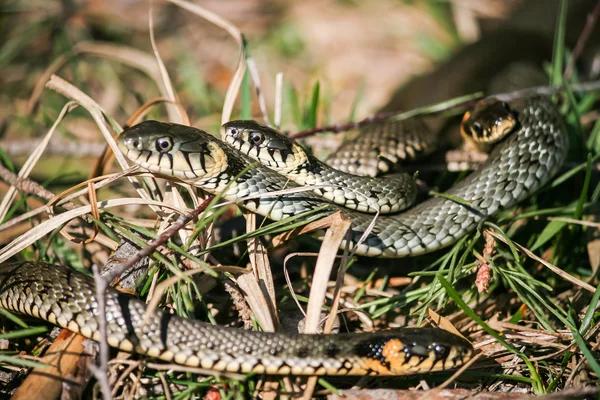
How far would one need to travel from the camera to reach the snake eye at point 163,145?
3262mm

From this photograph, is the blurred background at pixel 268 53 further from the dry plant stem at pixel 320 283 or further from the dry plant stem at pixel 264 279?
the dry plant stem at pixel 320 283

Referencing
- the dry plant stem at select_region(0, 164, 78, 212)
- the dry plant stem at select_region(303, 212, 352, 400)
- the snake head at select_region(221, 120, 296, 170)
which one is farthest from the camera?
the dry plant stem at select_region(0, 164, 78, 212)

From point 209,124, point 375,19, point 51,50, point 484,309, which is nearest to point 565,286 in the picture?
point 484,309

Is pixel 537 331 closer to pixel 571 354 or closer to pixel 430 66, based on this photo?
pixel 571 354

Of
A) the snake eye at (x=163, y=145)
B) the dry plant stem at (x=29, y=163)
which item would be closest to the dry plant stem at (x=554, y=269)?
the snake eye at (x=163, y=145)

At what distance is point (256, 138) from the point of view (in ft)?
12.0

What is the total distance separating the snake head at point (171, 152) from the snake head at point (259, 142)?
0.29 m

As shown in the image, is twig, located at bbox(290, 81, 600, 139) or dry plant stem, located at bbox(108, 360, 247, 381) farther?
twig, located at bbox(290, 81, 600, 139)

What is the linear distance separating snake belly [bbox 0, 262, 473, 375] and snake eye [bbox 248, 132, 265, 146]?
4.09 feet

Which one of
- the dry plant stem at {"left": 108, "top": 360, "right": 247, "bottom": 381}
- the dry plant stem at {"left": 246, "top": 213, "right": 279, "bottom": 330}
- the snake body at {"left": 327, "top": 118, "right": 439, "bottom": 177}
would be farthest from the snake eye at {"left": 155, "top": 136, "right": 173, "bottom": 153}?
the snake body at {"left": 327, "top": 118, "right": 439, "bottom": 177}

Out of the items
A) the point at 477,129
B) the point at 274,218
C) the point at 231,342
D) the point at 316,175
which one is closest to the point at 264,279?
the point at 274,218

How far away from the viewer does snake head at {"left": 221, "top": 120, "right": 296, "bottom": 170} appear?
3.64 metres

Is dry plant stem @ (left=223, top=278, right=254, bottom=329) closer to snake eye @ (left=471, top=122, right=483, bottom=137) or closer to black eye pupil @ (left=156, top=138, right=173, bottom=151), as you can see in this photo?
black eye pupil @ (left=156, top=138, right=173, bottom=151)

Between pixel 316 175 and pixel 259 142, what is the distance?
1.44ft
